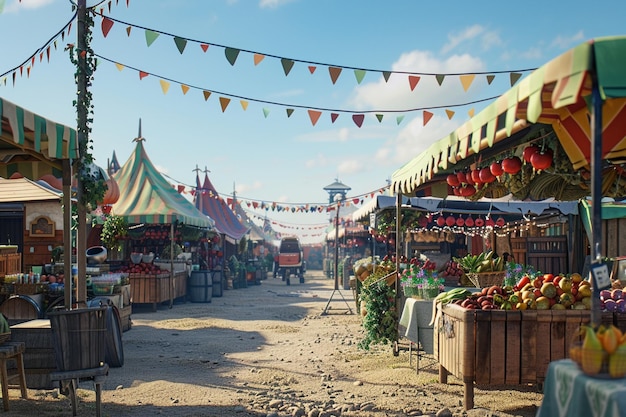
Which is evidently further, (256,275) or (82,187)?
(256,275)

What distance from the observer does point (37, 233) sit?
1705cm

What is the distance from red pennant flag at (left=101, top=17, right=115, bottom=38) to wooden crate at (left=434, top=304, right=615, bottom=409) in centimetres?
673

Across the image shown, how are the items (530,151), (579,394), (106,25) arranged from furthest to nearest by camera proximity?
(106,25) < (530,151) < (579,394)

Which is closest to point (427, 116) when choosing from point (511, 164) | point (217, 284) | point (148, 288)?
point (511, 164)

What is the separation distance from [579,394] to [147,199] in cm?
1759

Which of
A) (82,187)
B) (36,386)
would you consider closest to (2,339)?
(36,386)

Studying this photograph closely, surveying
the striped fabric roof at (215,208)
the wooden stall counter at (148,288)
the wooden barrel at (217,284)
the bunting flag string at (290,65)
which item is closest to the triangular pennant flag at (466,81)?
the bunting flag string at (290,65)

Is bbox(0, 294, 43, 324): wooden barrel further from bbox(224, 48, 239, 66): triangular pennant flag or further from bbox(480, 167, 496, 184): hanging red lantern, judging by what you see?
bbox(480, 167, 496, 184): hanging red lantern

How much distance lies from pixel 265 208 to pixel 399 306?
85.7 ft

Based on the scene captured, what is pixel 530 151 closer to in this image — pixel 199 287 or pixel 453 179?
pixel 453 179

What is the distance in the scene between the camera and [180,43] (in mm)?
9422

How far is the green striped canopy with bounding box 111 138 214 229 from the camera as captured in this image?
61.8 ft

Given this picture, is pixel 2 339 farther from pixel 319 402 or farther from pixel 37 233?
pixel 37 233

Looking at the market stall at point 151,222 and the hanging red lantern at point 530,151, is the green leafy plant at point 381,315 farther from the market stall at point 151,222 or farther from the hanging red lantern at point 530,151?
the market stall at point 151,222
